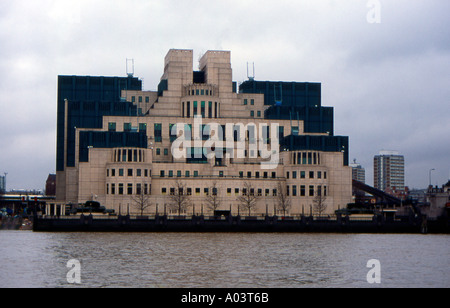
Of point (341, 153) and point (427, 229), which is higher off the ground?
point (341, 153)

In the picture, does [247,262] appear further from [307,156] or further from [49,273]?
[307,156]

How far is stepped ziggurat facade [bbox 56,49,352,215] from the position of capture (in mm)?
173125

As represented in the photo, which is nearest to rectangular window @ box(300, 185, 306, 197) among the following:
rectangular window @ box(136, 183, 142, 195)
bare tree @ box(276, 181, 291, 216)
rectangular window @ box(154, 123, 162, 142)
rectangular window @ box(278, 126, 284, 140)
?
bare tree @ box(276, 181, 291, 216)

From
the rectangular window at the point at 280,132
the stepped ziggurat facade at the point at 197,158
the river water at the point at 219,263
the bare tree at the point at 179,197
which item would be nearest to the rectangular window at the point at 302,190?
the stepped ziggurat facade at the point at 197,158

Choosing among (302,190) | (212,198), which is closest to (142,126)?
(212,198)

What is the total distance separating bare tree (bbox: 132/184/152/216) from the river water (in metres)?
51.5

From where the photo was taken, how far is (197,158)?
602ft

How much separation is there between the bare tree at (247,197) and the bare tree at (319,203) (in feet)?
45.2

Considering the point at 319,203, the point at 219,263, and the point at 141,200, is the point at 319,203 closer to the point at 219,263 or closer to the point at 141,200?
the point at 141,200

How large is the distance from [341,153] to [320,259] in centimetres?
10053

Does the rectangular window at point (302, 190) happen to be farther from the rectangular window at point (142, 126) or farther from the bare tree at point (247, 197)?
the rectangular window at point (142, 126)

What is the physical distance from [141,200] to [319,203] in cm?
4041
